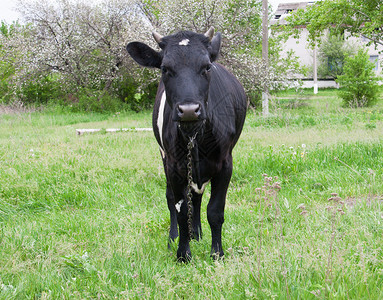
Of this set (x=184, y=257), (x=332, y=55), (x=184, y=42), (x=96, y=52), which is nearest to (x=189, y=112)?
(x=184, y=42)

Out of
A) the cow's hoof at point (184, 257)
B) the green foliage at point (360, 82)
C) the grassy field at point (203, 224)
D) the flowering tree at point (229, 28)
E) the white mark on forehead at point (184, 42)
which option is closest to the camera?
the grassy field at point (203, 224)

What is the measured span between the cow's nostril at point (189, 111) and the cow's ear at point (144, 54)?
35.5 inches

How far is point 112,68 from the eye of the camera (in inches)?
763

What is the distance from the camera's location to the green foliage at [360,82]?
1772cm

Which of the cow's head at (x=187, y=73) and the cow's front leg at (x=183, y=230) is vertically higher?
the cow's head at (x=187, y=73)

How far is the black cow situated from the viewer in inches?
111

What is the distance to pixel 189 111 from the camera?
101 inches

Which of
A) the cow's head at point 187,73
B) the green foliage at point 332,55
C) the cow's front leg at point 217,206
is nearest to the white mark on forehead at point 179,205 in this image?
the cow's front leg at point 217,206

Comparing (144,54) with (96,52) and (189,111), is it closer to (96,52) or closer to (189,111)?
(189,111)

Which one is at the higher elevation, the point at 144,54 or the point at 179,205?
the point at 144,54

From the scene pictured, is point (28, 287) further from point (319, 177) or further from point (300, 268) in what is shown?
point (319, 177)

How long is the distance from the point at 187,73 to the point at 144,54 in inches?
28.9

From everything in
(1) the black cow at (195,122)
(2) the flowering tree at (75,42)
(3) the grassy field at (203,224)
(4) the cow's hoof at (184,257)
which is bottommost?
(4) the cow's hoof at (184,257)

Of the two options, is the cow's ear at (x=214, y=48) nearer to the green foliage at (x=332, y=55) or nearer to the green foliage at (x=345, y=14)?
the green foliage at (x=345, y=14)
